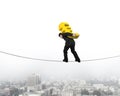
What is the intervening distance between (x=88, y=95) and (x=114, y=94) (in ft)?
25.3

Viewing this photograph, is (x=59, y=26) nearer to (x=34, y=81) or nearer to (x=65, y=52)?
(x=65, y=52)

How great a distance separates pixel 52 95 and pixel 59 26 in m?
117

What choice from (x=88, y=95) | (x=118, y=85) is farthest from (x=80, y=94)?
(x=118, y=85)

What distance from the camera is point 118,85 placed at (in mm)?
178250

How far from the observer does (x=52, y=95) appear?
143125mm

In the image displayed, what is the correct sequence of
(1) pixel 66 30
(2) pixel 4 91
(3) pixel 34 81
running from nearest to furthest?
1. (1) pixel 66 30
2. (2) pixel 4 91
3. (3) pixel 34 81

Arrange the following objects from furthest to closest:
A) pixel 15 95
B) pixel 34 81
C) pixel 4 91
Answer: pixel 34 81, pixel 4 91, pixel 15 95

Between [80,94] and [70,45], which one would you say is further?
[80,94]

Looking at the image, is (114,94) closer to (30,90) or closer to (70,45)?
(30,90)

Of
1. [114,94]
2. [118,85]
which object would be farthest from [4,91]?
[118,85]

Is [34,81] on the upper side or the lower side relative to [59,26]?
upper

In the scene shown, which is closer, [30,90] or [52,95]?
[52,95]

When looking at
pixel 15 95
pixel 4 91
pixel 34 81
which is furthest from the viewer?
pixel 34 81

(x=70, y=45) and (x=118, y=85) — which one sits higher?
(x=118, y=85)
